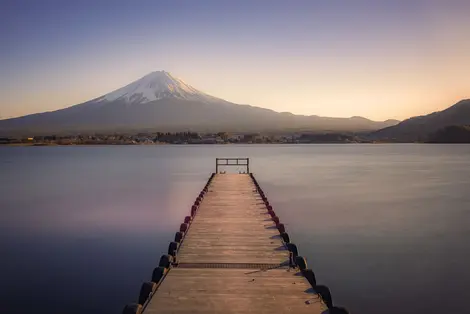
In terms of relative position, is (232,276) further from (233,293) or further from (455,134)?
(455,134)

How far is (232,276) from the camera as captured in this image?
876cm

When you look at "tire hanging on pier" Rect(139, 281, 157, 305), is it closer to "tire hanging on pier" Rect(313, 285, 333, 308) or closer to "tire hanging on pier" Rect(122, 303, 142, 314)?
"tire hanging on pier" Rect(122, 303, 142, 314)

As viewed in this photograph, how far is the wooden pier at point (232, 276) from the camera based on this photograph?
725 cm

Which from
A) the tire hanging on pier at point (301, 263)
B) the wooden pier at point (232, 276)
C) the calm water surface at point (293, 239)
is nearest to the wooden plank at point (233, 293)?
the wooden pier at point (232, 276)

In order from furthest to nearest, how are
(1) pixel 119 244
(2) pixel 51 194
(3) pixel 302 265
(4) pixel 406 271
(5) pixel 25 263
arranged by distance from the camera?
1. (2) pixel 51 194
2. (1) pixel 119 244
3. (5) pixel 25 263
4. (4) pixel 406 271
5. (3) pixel 302 265

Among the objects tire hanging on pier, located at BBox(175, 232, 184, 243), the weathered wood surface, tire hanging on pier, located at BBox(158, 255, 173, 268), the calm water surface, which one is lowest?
the calm water surface

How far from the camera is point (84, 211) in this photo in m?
25.0

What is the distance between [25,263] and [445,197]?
27.2 metres

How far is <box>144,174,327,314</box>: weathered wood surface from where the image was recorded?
23.8ft

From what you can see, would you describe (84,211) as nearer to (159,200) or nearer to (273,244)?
(159,200)

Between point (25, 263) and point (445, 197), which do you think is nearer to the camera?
point (25, 263)

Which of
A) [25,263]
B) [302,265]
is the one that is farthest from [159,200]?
[302,265]

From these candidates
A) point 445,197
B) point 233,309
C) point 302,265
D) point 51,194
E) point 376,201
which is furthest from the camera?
point 51,194

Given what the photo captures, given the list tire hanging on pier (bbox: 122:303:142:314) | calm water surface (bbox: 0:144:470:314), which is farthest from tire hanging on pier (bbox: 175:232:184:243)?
tire hanging on pier (bbox: 122:303:142:314)
